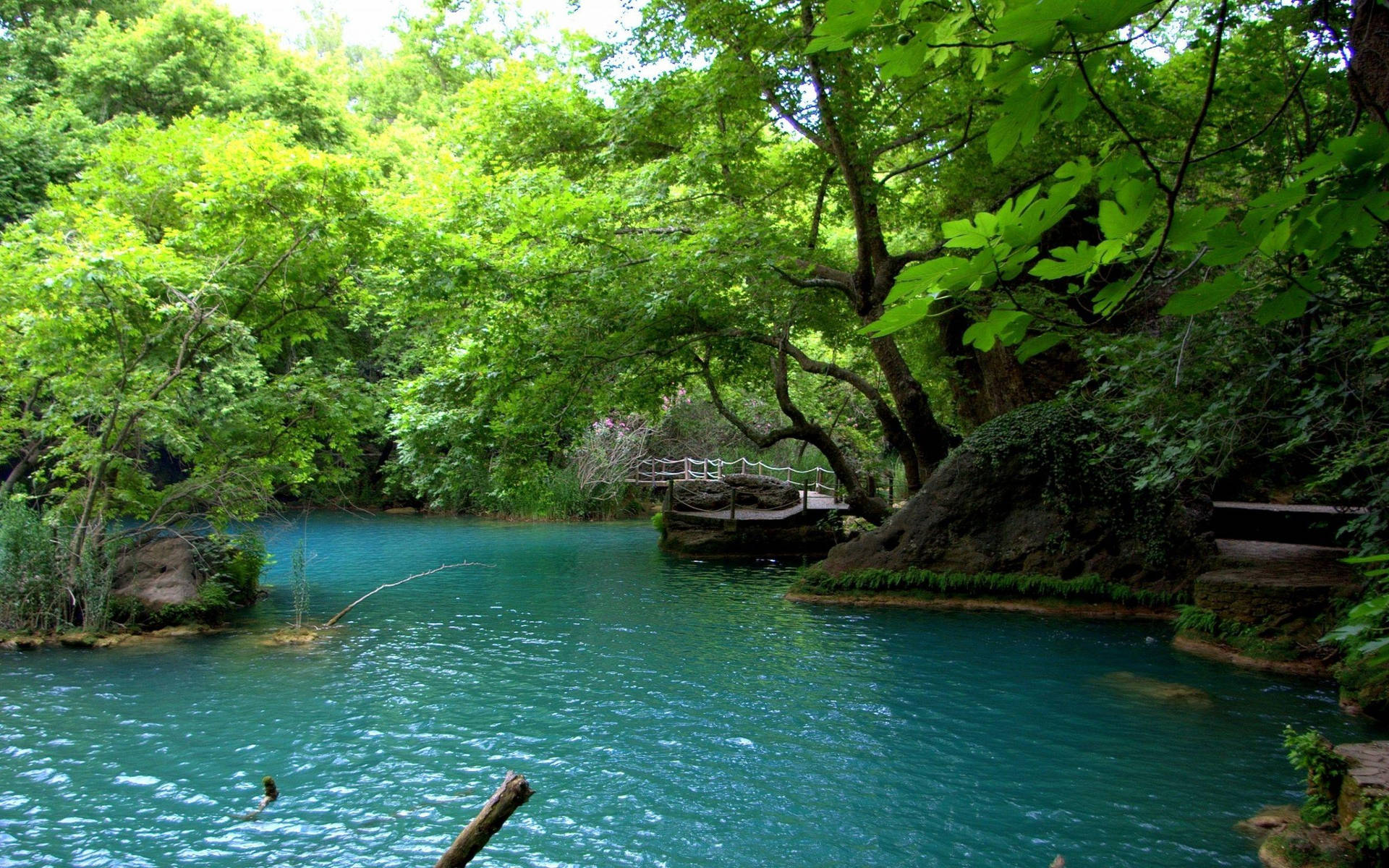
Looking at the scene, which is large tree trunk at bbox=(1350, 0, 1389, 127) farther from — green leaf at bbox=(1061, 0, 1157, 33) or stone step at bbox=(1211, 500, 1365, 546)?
stone step at bbox=(1211, 500, 1365, 546)

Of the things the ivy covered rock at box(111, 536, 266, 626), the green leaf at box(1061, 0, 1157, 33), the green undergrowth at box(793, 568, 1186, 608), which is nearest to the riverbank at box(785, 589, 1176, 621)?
the green undergrowth at box(793, 568, 1186, 608)

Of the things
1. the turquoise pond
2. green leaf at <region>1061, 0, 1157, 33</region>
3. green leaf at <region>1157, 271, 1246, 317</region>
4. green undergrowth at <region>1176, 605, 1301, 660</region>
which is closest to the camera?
green leaf at <region>1061, 0, 1157, 33</region>

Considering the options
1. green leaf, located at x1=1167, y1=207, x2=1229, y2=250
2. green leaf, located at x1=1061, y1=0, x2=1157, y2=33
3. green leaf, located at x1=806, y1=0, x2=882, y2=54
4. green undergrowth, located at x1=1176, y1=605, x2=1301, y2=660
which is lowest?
green undergrowth, located at x1=1176, y1=605, x2=1301, y2=660

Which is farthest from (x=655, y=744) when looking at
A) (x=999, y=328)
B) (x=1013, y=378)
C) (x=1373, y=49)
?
(x=1013, y=378)

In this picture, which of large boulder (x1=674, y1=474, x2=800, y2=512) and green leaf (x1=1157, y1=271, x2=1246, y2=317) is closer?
green leaf (x1=1157, y1=271, x2=1246, y2=317)

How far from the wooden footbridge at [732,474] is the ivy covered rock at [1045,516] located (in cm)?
602

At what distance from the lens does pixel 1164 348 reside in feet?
25.5

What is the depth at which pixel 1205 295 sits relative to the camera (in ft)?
5.29

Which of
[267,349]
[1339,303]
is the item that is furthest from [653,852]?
[267,349]

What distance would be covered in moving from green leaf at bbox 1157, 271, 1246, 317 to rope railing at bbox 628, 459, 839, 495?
24.9 meters

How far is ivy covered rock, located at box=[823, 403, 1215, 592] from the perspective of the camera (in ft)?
40.3

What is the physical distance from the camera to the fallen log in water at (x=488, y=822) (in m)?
2.09

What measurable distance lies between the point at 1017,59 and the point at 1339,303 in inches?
50.8

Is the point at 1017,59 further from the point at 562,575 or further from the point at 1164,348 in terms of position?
the point at 562,575
